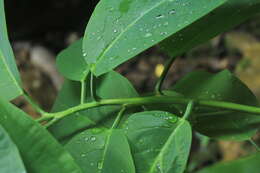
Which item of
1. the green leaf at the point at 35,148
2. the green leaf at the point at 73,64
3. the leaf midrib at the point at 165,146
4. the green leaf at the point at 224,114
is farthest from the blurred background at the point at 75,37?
the green leaf at the point at 35,148

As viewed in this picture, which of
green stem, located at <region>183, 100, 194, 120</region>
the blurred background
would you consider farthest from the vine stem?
the blurred background

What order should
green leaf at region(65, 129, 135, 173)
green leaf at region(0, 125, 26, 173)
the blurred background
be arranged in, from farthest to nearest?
the blurred background → green leaf at region(65, 129, 135, 173) → green leaf at region(0, 125, 26, 173)

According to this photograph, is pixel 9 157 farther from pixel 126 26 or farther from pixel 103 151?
pixel 126 26

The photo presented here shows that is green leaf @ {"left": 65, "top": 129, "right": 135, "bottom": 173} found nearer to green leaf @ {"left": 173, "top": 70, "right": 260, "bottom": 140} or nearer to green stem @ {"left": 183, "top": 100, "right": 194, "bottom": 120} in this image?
green stem @ {"left": 183, "top": 100, "right": 194, "bottom": 120}

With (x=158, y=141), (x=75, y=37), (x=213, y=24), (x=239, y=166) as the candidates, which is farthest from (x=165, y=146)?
(x=75, y=37)

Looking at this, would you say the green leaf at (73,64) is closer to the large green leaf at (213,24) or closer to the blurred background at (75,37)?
the large green leaf at (213,24)

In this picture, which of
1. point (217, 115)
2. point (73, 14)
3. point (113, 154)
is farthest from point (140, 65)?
point (113, 154)
